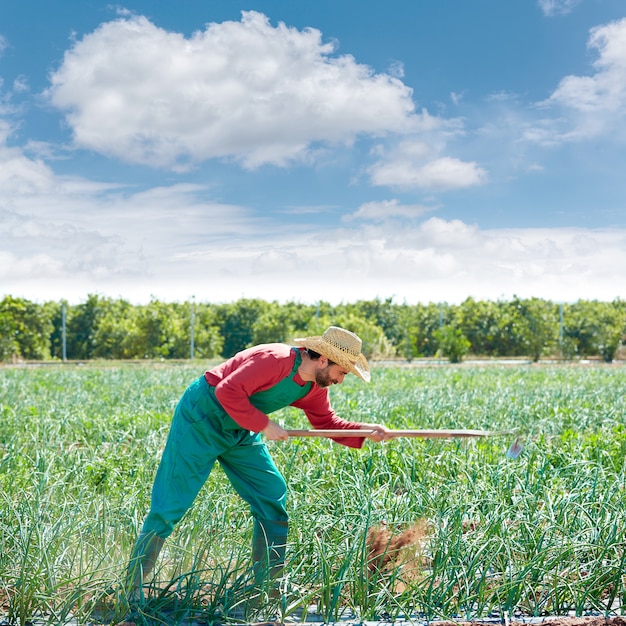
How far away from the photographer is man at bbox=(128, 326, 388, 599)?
326 centimetres

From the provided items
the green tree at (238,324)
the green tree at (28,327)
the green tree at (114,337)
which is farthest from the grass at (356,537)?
the green tree at (28,327)

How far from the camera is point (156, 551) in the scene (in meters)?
3.32

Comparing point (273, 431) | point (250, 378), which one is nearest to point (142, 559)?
point (273, 431)

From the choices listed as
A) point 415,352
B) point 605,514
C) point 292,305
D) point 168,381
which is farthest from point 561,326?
point 605,514

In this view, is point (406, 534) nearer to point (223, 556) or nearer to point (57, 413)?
point (223, 556)

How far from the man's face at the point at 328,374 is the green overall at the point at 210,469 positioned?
0.10 meters

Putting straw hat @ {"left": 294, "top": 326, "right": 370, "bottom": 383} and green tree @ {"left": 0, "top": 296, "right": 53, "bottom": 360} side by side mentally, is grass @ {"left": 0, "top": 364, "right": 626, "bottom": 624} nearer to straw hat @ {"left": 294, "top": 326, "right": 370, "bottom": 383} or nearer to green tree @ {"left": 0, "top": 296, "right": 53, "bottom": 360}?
straw hat @ {"left": 294, "top": 326, "right": 370, "bottom": 383}

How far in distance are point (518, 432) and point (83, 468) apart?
387 cm

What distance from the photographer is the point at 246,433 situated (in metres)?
3.48

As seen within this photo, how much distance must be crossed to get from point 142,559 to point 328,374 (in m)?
1.19

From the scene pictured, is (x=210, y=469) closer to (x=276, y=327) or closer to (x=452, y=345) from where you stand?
(x=452, y=345)

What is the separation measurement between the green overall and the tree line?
22.7m

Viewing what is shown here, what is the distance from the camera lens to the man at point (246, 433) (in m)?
3.26

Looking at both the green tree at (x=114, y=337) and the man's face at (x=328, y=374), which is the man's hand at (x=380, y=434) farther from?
the green tree at (x=114, y=337)
